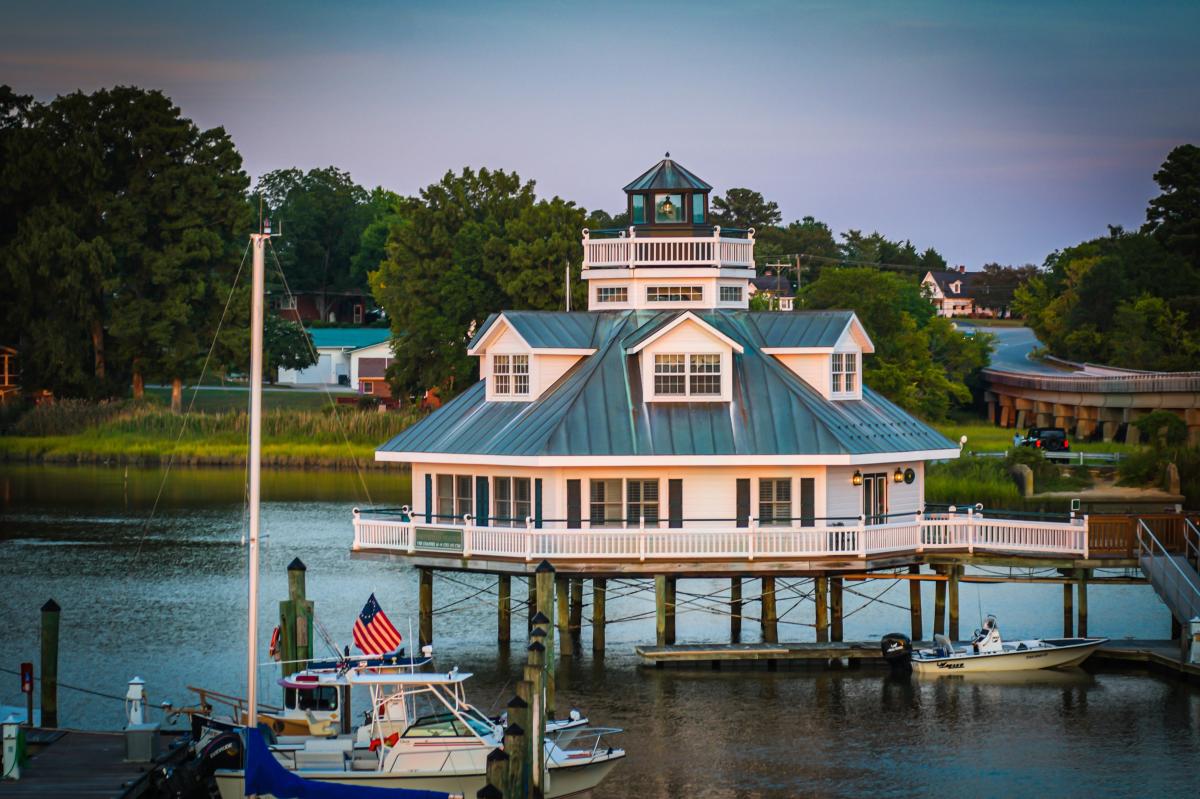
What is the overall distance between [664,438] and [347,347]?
102075mm

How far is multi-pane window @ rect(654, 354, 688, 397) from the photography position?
53625 millimetres

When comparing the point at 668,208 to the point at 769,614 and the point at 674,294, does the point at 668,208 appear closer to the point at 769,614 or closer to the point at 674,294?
the point at 674,294

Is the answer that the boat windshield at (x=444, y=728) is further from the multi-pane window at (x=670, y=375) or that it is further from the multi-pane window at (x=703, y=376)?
the multi-pane window at (x=703, y=376)

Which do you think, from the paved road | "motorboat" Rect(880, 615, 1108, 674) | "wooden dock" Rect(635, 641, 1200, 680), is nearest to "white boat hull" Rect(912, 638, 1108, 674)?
"motorboat" Rect(880, 615, 1108, 674)

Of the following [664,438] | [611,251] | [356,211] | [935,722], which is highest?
[356,211]

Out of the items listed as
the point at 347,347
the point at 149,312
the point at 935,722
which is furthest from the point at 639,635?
the point at 347,347

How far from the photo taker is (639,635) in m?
58.0

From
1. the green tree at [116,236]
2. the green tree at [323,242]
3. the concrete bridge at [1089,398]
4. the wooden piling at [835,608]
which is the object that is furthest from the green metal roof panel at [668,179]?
the green tree at [323,242]

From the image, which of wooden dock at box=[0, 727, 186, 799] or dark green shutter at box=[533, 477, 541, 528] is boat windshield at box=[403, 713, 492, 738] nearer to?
wooden dock at box=[0, 727, 186, 799]

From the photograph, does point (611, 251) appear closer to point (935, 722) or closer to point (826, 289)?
point (935, 722)

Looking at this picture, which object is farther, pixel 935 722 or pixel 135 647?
pixel 135 647

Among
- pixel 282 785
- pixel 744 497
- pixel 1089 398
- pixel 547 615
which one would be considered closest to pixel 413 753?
pixel 282 785

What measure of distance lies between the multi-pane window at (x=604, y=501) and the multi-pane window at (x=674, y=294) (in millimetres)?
7379

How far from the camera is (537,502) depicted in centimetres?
5197
